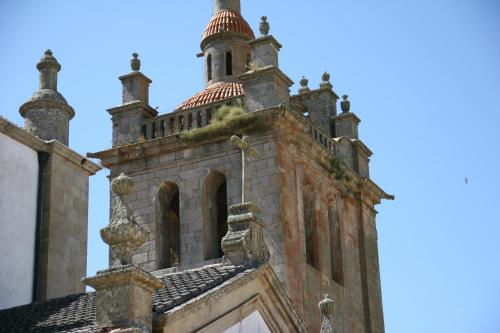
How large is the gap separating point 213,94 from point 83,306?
15.8 m

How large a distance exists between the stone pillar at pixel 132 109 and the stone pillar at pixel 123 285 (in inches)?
676

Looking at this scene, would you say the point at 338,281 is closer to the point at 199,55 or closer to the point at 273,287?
the point at 199,55

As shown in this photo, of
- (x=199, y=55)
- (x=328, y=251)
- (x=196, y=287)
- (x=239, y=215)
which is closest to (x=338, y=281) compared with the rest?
(x=328, y=251)

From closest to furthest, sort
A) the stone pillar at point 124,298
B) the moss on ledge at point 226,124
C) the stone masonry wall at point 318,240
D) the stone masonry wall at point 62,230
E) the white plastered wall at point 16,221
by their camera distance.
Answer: the stone pillar at point 124,298, the white plastered wall at point 16,221, the stone masonry wall at point 62,230, the stone masonry wall at point 318,240, the moss on ledge at point 226,124

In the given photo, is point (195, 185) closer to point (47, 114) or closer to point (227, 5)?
point (227, 5)

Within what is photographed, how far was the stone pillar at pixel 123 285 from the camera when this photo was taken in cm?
1778

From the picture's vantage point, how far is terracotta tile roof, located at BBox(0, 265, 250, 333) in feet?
62.1

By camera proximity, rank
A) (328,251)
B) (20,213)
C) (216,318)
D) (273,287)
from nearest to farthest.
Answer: (216,318)
(273,287)
(20,213)
(328,251)

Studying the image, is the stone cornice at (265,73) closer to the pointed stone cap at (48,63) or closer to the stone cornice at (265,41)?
the stone cornice at (265,41)

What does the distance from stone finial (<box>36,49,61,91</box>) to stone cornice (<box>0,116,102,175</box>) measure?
157 cm

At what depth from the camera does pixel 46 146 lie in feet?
86.6

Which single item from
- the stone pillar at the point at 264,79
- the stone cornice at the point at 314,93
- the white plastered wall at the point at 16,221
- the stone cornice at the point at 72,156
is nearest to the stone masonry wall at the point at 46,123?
the stone cornice at the point at 72,156

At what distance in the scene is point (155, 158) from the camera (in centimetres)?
3519

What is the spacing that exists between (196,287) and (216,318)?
1.94 feet
